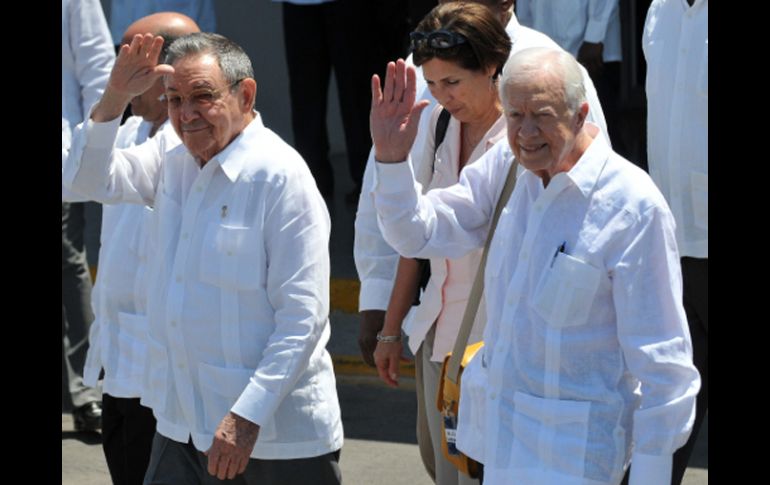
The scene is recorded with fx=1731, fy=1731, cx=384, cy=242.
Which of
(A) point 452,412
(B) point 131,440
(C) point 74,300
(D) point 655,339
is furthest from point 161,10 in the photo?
(D) point 655,339

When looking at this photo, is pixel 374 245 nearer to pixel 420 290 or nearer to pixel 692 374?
pixel 420 290

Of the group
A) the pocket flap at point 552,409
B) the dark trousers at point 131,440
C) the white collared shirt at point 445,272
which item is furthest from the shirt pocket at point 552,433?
the dark trousers at point 131,440

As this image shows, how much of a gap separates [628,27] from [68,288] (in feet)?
18.8

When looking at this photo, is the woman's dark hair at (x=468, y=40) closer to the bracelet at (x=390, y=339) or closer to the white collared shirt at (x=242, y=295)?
the white collared shirt at (x=242, y=295)

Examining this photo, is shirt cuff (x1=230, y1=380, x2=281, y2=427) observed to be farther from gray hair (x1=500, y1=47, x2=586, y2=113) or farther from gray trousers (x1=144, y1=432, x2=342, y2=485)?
gray hair (x1=500, y1=47, x2=586, y2=113)

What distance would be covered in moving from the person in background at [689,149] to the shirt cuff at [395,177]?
5.23 ft

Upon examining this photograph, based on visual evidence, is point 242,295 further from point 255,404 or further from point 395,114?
point 395,114

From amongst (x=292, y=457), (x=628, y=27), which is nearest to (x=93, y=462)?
(x=292, y=457)

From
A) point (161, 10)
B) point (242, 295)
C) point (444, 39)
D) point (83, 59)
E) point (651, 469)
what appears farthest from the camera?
point (161, 10)

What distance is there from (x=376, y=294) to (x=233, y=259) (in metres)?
1.01

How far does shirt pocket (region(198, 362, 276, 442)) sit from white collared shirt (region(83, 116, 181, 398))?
0.89m

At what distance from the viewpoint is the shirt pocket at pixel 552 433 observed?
4070 millimetres

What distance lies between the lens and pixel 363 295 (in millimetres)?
5605

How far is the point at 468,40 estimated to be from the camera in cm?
503
